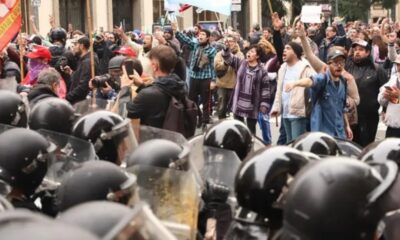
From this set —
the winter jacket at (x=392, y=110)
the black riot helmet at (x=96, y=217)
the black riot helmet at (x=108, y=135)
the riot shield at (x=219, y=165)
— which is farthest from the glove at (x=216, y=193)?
the winter jacket at (x=392, y=110)

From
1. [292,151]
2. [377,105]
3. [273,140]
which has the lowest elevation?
[273,140]

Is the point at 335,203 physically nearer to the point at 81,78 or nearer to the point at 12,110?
the point at 12,110

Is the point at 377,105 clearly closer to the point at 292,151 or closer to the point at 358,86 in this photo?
the point at 358,86

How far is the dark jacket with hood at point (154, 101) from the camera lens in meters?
5.61

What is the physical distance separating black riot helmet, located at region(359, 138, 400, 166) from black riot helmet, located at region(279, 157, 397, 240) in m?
0.89

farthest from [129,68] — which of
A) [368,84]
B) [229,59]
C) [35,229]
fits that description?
[229,59]

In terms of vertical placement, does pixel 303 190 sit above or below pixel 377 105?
above

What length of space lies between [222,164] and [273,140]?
789 cm

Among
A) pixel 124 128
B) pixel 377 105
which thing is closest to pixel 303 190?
pixel 124 128

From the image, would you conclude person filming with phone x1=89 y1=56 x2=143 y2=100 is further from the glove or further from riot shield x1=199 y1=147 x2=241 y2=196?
the glove

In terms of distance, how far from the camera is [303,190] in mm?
2414

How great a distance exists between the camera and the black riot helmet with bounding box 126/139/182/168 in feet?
11.5

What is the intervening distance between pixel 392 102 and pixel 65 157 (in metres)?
4.40

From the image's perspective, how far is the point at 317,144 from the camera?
3738 millimetres
